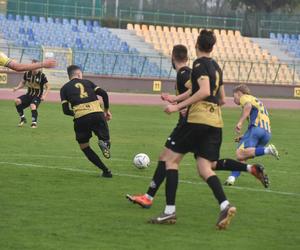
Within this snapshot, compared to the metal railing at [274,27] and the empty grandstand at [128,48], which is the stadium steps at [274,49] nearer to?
the empty grandstand at [128,48]

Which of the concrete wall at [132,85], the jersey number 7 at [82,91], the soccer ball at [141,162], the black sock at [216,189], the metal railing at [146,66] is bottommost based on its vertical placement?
the concrete wall at [132,85]

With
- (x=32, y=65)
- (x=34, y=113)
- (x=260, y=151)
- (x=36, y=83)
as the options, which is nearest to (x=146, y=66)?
(x=36, y=83)

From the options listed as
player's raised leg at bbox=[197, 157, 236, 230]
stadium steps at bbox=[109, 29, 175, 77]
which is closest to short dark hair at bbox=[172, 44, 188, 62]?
player's raised leg at bbox=[197, 157, 236, 230]

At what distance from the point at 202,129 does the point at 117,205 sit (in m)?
1.99

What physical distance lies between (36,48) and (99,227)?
35.9 meters

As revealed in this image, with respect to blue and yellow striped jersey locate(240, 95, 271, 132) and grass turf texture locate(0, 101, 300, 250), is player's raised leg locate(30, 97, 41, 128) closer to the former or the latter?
grass turf texture locate(0, 101, 300, 250)

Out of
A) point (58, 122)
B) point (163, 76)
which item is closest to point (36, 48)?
point (163, 76)

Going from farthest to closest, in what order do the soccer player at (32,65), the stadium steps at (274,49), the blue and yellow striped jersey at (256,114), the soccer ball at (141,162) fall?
the stadium steps at (274,49)
the soccer ball at (141,162)
the blue and yellow striped jersey at (256,114)
the soccer player at (32,65)

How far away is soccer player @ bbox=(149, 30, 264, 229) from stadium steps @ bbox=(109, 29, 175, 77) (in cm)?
3803

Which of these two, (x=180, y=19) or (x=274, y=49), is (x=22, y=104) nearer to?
(x=180, y=19)

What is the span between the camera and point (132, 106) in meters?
35.7

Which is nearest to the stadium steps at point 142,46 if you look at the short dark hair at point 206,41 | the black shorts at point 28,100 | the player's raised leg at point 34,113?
the black shorts at point 28,100

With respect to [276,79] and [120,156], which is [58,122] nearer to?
[120,156]

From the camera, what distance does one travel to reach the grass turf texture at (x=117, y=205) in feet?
28.4
